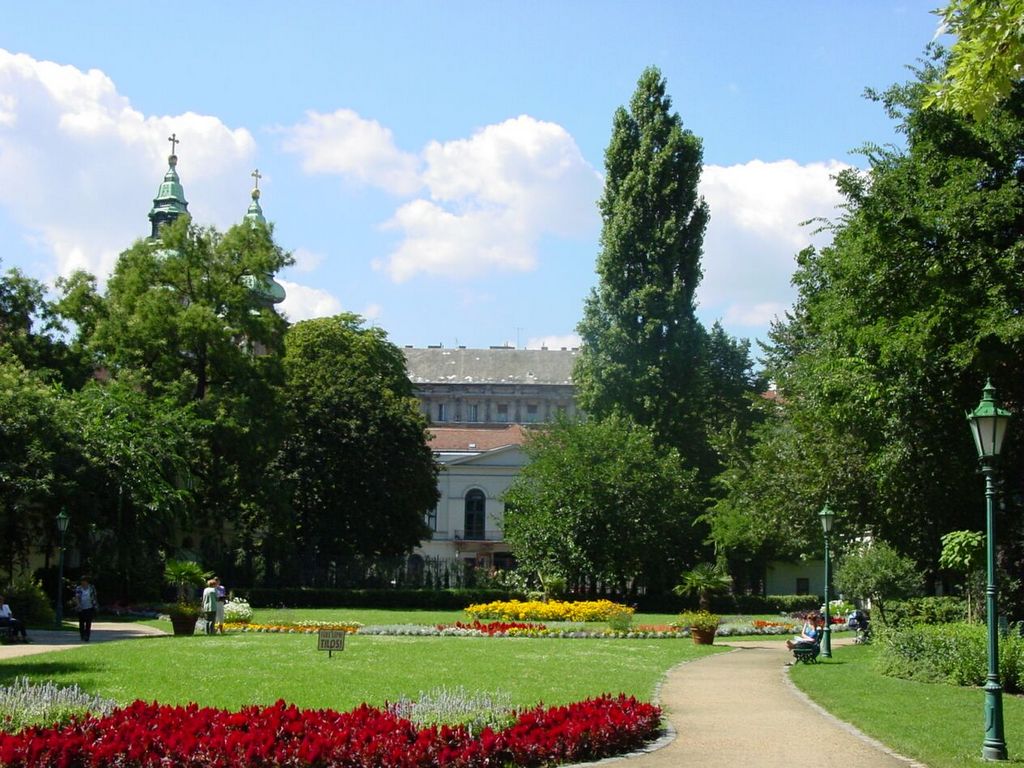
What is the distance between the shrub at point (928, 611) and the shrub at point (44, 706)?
17790 millimetres

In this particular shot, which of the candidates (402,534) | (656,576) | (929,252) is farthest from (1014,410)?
(402,534)

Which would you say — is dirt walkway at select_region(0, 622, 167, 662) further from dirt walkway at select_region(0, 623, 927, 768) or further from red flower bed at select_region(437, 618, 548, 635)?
red flower bed at select_region(437, 618, 548, 635)

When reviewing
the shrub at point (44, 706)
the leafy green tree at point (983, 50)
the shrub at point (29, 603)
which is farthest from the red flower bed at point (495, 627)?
the leafy green tree at point (983, 50)

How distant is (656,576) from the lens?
47438mm

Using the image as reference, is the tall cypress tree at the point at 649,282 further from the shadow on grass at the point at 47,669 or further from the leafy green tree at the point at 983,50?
the leafy green tree at the point at 983,50

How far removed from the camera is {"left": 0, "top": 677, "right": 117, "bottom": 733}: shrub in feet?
37.8

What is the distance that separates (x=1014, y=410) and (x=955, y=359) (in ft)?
10.8

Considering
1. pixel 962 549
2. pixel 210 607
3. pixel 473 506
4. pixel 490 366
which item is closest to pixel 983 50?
pixel 962 549

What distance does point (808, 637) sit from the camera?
24.7 m

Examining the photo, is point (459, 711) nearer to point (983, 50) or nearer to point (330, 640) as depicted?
point (983, 50)

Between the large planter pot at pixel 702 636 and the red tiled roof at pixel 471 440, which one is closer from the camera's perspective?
the large planter pot at pixel 702 636

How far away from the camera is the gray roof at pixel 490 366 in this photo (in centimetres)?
11156

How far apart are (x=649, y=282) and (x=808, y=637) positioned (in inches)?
1063

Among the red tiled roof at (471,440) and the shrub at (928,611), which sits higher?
the red tiled roof at (471,440)
